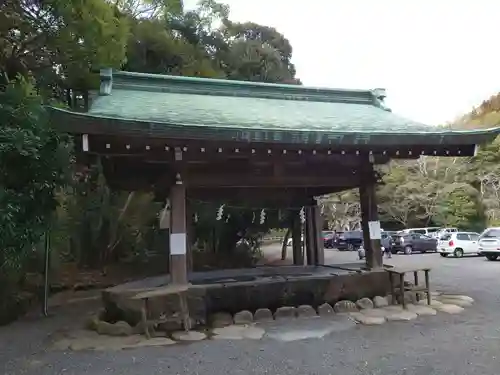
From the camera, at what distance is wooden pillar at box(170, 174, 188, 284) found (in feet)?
23.3

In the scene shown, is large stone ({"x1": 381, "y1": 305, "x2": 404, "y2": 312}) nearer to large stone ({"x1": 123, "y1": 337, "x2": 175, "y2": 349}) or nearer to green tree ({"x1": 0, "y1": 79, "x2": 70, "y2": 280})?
large stone ({"x1": 123, "y1": 337, "x2": 175, "y2": 349})

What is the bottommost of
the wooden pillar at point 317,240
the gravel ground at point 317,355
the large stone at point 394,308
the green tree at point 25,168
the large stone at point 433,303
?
the gravel ground at point 317,355

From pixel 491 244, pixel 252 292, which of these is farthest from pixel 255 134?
pixel 491 244

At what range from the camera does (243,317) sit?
7.06 m

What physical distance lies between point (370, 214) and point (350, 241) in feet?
67.1

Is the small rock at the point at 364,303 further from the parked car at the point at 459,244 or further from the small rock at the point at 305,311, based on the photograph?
the parked car at the point at 459,244

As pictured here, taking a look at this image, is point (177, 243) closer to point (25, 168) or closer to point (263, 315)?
point (263, 315)

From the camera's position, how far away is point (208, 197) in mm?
10352

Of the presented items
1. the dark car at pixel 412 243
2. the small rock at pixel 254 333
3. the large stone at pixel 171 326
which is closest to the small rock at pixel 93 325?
the large stone at pixel 171 326

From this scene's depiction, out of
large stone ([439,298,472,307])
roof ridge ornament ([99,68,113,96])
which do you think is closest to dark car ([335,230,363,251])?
large stone ([439,298,472,307])

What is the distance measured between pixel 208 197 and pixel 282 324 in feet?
14.1

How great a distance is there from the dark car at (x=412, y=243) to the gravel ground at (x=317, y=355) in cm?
1831

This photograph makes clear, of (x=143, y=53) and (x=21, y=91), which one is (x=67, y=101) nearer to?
(x=143, y=53)

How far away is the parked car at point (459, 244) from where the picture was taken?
20984 millimetres
